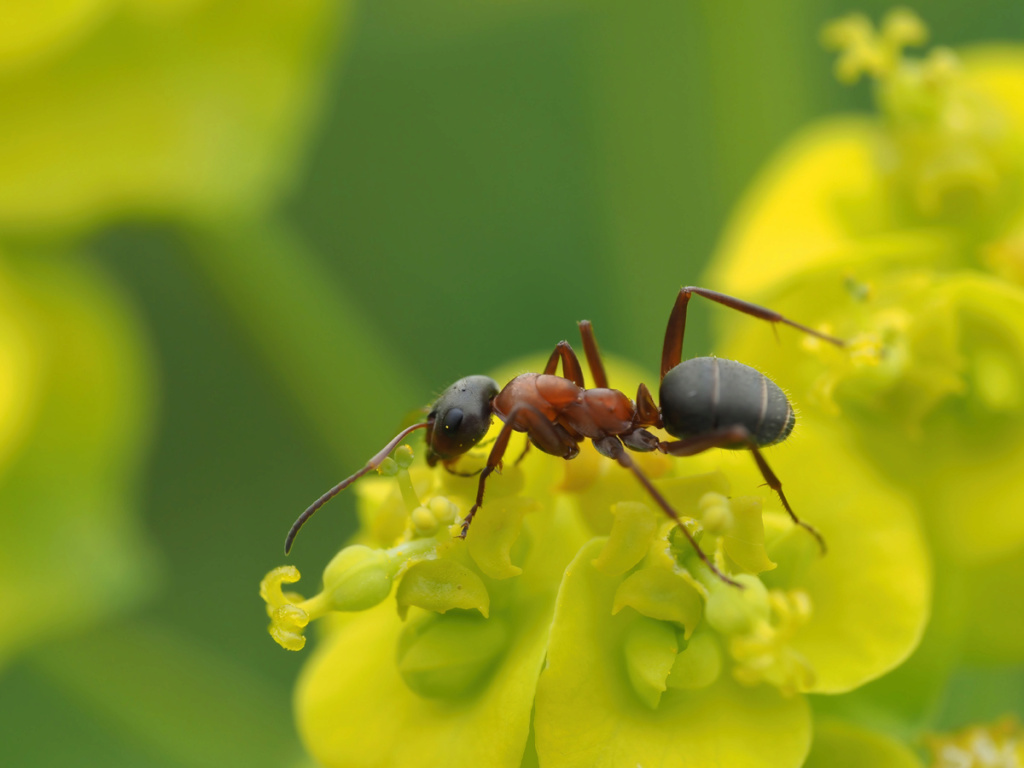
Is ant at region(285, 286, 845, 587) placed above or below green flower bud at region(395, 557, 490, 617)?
below

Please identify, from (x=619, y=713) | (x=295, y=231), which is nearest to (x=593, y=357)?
(x=619, y=713)

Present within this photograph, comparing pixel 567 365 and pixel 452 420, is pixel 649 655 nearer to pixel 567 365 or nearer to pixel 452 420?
pixel 452 420

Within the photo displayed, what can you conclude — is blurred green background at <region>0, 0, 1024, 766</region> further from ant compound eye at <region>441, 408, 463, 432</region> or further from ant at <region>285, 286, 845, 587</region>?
ant compound eye at <region>441, 408, 463, 432</region>

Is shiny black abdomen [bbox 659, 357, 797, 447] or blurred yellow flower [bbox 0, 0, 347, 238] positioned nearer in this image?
shiny black abdomen [bbox 659, 357, 797, 447]

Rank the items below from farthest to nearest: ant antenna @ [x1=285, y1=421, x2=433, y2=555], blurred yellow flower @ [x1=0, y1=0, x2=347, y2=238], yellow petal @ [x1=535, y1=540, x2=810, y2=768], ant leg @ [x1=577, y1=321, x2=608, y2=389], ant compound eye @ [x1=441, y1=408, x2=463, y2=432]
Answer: blurred yellow flower @ [x1=0, y1=0, x2=347, y2=238], ant leg @ [x1=577, y1=321, x2=608, y2=389], ant compound eye @ [x1=441, y1=408, x2=463, y2=432], ant antenna @ [x1=285, y1=421, x2=433, y2=555], yellow petal @ [x1=535, y1=540, x2=810, y2=768]

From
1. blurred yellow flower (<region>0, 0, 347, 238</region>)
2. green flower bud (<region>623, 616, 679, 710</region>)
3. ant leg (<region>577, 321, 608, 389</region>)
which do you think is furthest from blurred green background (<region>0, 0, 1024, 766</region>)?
green flower bud (<region>623, 616, 679, 710</region>)

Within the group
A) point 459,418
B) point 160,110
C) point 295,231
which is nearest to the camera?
point 459,418

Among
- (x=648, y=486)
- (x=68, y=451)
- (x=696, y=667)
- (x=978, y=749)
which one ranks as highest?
(x=68, y=451)
